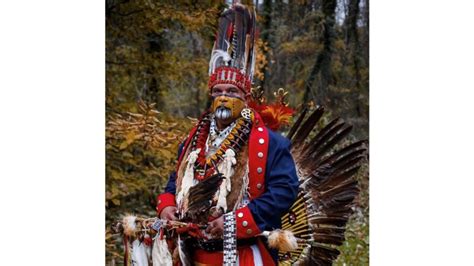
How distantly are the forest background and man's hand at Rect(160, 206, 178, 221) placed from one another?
57 centimetres

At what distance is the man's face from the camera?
3.59 m

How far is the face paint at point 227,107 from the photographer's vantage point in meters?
3.59

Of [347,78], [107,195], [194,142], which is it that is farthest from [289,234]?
[107,195]

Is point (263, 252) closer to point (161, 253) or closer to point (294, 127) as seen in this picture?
point (161, 253)

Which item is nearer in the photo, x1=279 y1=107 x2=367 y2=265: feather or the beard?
the beard

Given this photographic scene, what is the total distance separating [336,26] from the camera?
404 cm

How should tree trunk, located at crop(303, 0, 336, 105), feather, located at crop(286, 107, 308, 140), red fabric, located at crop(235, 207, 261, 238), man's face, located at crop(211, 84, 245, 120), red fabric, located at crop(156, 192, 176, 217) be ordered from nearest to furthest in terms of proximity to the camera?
red fabric, located at crop(235, 207, 261, 238)
man's face, located at crop(211, 84, 245, 120)
red fabric, located at crop(156, 192, 176, 217)
feather, located at crop(286, 107, 308, 140)
tree trunk, located at crop(303, 0, 336, 105)

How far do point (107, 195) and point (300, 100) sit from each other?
120cm

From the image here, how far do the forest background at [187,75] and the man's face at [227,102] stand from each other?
0.45 m

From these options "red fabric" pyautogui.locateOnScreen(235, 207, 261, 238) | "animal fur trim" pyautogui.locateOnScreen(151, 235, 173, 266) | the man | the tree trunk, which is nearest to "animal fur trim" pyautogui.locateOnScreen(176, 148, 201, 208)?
the man

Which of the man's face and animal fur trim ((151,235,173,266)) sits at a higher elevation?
the man's face

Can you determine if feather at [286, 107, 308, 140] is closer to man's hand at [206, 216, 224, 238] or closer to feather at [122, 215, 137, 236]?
man's hand at [206, 216, 224, 238]

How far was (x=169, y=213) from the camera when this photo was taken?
368 centimetres

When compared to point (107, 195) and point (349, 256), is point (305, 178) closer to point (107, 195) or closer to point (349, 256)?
point (349, 256)
